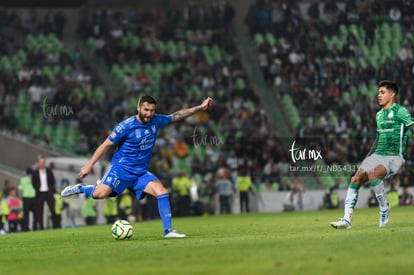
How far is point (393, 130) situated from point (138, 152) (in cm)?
429

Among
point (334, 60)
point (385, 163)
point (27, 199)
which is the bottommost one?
point (27, 199)

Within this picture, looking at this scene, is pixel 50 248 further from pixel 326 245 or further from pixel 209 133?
pixel 209 133

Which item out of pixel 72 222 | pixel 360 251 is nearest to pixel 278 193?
pixel 72 222

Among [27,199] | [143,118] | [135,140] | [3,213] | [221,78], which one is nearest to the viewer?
[143,118]

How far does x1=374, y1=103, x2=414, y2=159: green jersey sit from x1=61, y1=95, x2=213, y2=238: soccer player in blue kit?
3.02 metres

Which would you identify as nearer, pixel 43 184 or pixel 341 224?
pixel 341 224

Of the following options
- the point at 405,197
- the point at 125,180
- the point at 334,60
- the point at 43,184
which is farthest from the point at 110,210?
the point at 125,180

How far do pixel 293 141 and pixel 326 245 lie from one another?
2312 centimetres

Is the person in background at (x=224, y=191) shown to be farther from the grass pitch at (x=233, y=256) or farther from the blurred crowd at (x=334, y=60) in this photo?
the grass pitch at (x=233, y=256)

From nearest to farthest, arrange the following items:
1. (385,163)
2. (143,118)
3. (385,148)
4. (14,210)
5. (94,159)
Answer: (94,159) < (143,118) < (385,163) < (385,148) < (14,210)

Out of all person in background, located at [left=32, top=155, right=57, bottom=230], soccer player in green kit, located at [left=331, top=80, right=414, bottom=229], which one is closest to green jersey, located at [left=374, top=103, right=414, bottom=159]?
soccer player in green kit, located at [left=331, top=80, right=414, bottom=229]

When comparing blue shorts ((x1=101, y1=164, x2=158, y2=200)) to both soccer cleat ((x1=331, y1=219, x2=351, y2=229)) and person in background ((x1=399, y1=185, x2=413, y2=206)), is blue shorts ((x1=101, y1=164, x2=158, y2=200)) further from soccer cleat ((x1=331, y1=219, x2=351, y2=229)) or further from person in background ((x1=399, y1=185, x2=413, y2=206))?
person in background ((x1=399, y1=185, x2=413, y2=206))

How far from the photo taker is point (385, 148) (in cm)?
1666

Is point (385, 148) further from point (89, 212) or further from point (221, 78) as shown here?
point (221, 78)
